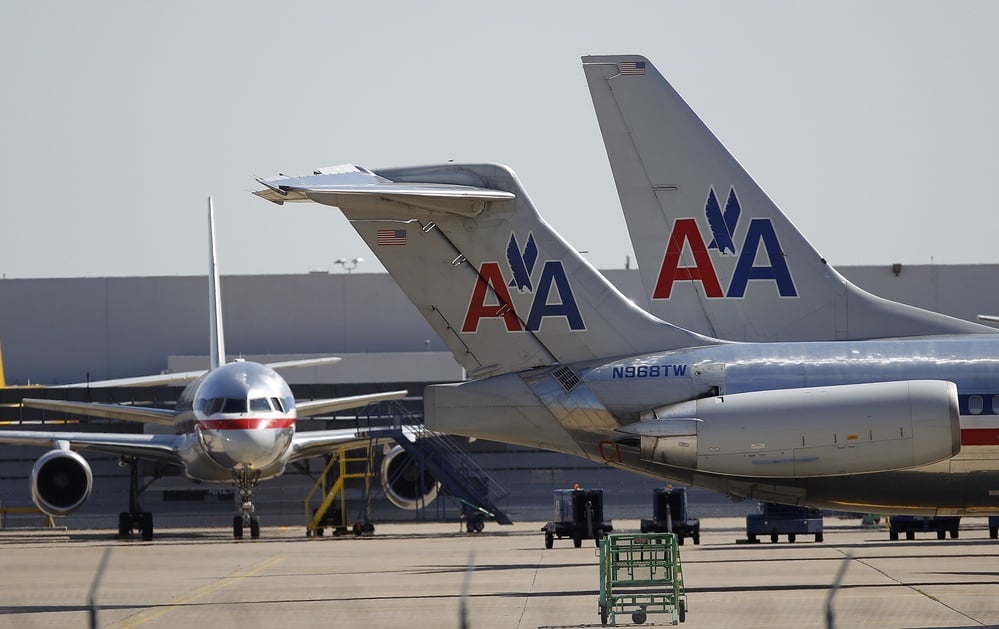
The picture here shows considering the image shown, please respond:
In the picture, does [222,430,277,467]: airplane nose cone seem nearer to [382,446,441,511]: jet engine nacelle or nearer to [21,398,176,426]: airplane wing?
[21,398,176,426]: airplane wing

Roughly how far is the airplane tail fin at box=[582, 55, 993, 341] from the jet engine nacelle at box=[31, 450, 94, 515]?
74.7ft

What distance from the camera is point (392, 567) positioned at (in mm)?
24812

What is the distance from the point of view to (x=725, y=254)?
19781 mm

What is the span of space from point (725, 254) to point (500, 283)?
→ 317 centimetres

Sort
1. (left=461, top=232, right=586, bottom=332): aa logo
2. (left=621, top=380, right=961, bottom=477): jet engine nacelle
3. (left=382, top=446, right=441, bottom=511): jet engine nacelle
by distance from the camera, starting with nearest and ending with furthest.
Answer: (left=621, top=380, right=961, bottom=477): jet engine nacelle
(left=461, top=232, right=586, bottom=332): aa logo
(left=382, top=446, right=441, bottom=511): jet engine nacelle

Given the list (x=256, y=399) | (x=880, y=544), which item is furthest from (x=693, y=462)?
(x=256, y=399)

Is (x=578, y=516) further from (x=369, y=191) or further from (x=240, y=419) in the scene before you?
(x=369, y=191)

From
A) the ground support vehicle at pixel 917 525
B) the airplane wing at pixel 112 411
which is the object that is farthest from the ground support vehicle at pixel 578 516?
the airplane wing at pixel 112 411

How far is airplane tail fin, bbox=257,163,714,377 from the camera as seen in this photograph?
18875 millimetres

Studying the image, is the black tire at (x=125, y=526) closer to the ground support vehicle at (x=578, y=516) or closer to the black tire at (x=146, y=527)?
the black tire at (x=146, y=527)

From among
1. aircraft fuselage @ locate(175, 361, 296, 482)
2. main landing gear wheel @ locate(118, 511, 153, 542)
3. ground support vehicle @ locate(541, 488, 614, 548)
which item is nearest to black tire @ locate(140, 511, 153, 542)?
main landing gear wheel @ locate(118, 511, 153, 542)

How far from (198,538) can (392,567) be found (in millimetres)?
14460

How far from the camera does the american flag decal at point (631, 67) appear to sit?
1975 centimetres

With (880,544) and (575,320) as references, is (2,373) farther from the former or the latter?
(575,320)
